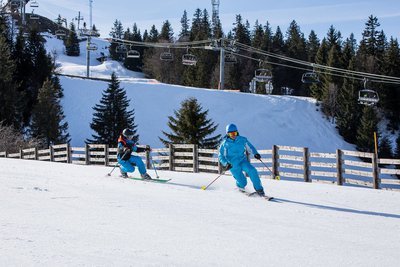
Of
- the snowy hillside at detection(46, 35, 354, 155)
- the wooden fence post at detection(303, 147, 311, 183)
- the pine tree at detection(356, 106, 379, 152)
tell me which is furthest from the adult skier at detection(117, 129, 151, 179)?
the pine tree at detection(356, 106, 379, 152)

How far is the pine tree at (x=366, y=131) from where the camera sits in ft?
165

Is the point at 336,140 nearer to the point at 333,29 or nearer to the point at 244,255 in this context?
the point at 333,29

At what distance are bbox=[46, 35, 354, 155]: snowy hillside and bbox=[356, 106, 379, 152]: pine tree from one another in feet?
4.84

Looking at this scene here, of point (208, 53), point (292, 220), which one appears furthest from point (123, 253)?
point (208, 53)

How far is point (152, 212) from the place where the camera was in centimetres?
761

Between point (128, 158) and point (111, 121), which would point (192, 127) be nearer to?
point (111, 121)

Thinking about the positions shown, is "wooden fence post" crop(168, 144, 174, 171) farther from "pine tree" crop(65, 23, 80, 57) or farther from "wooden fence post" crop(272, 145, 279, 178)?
"pine tree" crop(65, 23, 80, 57)

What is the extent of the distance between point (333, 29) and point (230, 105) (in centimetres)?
4173

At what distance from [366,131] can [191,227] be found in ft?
156

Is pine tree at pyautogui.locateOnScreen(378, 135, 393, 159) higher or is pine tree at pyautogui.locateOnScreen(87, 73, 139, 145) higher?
pine tree at pyautogui.locateOnScreen(87, 73, 139, 145)

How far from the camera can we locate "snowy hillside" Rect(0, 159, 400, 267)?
16.4 feet

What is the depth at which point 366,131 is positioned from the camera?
166 ft

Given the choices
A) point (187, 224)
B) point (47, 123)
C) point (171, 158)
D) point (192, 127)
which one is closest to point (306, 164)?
point (171, 158)

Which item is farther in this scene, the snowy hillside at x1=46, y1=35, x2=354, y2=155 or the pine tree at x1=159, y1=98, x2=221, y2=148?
→ the snowy hillside at x1=46, y1=35, x2=354, y2=155
